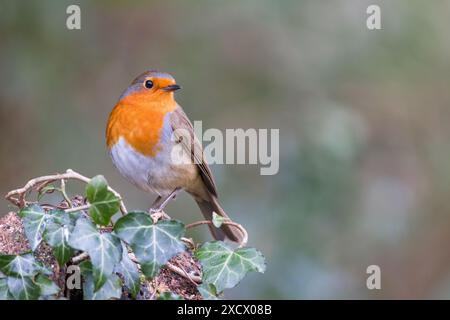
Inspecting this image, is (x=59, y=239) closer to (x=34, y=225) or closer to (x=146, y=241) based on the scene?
(x=34, y=225)

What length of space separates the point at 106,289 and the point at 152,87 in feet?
8.94

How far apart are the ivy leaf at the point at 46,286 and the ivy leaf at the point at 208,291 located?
0.51 metres

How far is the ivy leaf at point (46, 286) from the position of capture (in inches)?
92.2

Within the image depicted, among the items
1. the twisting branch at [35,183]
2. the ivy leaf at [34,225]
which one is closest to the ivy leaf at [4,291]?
the ivy leaf at [34,225]

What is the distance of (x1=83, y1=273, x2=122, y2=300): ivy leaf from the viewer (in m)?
2.38

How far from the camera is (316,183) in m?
5.54

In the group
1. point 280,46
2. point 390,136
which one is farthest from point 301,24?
point 390,136

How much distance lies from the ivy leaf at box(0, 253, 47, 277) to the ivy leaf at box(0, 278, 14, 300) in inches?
1.1

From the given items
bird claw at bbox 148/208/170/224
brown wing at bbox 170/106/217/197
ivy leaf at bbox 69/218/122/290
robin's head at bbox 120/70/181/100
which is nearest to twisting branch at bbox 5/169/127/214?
bird claw at bbox 148/208/170/224

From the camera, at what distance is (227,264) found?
8.71 ft

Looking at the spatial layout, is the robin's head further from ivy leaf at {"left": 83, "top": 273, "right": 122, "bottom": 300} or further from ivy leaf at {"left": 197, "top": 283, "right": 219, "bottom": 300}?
ivy leaf at {"left": 83, "top": 273, "right": 122, "bottom": 300}

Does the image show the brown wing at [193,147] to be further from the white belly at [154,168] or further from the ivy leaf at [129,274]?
the ivy leaf at [129,274]

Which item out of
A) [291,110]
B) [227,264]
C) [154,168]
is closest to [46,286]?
[227,264]

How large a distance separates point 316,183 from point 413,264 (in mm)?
1649
